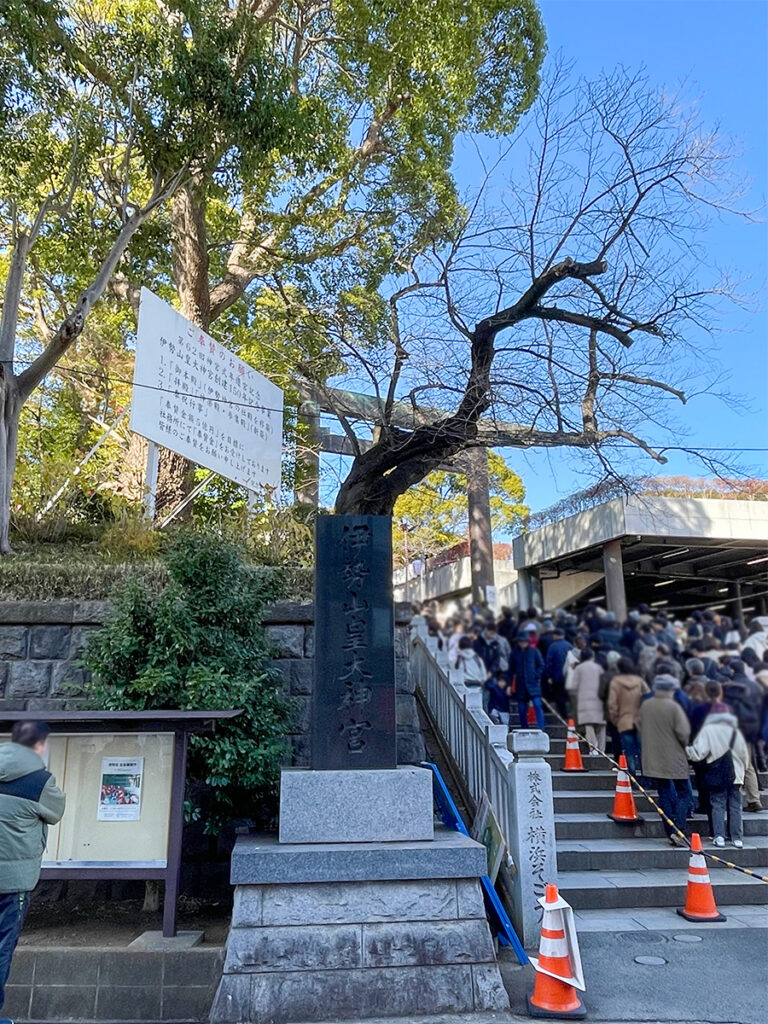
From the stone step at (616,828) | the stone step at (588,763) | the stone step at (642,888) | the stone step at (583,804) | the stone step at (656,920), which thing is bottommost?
the stone step at (656,920)

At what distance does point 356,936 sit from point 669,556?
11.0 feet

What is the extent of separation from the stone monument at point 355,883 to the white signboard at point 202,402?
431 centimetres

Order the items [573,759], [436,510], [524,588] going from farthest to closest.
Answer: [436,510], [573,759], [524,588]

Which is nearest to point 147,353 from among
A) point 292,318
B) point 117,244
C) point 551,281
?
point 117,244

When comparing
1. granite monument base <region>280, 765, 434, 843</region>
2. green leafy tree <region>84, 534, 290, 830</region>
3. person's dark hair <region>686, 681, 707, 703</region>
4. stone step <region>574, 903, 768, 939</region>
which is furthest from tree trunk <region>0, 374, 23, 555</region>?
person's dark hair <region>686, 681, 707, 703</region>

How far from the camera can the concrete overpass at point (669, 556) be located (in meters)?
2.31

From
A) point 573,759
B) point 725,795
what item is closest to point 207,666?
point 573,759

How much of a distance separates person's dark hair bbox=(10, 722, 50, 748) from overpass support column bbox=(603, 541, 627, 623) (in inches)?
135

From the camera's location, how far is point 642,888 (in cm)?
607

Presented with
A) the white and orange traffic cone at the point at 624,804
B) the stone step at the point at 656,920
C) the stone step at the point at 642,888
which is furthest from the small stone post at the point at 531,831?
the white and orange traffic cone at the point at 624,804

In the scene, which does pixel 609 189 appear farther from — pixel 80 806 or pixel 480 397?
pixel 80 806

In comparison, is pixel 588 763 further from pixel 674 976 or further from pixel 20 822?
pixel 20 822

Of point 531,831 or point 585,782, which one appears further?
point 585,782

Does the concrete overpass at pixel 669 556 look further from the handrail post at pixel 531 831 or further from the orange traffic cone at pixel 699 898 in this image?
the orange traffic cone at pixel 699 898
